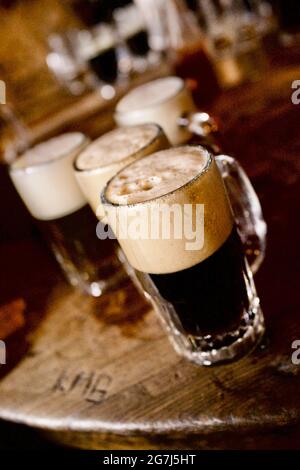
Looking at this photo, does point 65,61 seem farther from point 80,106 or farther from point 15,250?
point 15,250

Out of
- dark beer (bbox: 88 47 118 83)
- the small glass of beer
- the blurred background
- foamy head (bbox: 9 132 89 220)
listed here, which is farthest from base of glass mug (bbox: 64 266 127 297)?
dark beer (bbox: 88 47 118 83)

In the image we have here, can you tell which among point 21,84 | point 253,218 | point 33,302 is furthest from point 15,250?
point 21,84

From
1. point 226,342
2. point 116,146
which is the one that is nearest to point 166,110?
point 116,146

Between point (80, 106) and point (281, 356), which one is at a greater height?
point (80, 106)

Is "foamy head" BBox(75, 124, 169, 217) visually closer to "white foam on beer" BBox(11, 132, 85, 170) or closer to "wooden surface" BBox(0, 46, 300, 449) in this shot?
"white foam on beer" BBox(11, 132, 85, 170)

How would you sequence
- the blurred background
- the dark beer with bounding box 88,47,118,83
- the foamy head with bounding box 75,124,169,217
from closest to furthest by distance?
the foamy head with bounding box 75,124,169,217
the blurred background
the dark beer with bounding box 88,47,118,83

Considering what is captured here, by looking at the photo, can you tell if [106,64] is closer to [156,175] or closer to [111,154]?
[111,154]

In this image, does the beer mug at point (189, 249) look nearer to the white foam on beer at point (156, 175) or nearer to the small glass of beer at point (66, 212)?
the white foam on beer at point (156, 175)

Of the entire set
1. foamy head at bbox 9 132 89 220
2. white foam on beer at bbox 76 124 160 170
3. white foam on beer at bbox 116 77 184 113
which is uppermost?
white foam on beer at bbox 116 77 184 113
